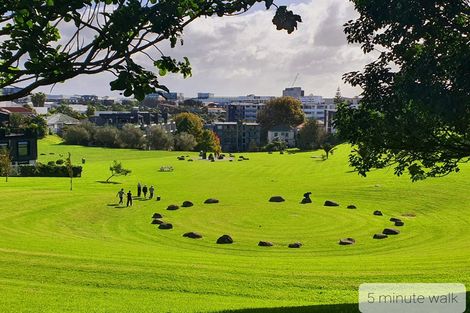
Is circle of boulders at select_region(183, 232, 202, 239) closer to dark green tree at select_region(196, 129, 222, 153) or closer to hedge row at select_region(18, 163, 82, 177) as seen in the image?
hedge row at select_region(18, 163, 82, 177)

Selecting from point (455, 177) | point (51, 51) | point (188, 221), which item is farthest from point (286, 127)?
point (51, 51)

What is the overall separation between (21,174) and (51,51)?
268 ft

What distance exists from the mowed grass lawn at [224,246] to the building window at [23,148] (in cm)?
1147

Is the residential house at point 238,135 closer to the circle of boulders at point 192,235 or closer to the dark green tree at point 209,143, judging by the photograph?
the dark green tree at point 209,143

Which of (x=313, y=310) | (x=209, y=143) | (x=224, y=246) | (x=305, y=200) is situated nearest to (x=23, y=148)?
(x=305, y=200)

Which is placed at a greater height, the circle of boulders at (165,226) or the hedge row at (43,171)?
the hedge row at (43,171)

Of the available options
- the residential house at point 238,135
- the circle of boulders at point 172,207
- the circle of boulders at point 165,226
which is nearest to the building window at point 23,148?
the circle of boulders at point 172,207

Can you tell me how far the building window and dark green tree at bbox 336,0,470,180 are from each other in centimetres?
7915

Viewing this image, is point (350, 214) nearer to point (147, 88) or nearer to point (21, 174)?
point (147, 88)

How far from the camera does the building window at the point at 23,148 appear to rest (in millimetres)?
86812

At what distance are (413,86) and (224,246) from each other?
82.3 ft

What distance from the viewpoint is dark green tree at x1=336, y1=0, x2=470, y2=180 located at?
14.1m

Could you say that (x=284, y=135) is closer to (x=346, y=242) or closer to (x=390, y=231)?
(x=390, y=231)

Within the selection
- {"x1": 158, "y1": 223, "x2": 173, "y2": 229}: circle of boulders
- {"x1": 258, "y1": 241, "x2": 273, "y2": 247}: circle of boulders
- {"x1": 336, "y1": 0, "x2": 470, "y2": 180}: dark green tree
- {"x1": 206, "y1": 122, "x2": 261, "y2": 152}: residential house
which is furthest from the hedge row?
{"x1": 206, "y1": 122, "x2": 261, "y2": 152}: residential house
